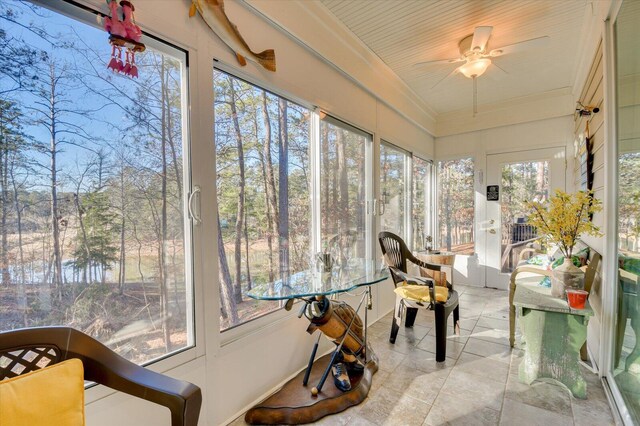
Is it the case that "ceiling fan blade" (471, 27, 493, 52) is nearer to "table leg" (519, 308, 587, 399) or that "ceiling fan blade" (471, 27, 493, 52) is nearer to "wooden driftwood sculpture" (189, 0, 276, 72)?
"wooden driftwood sculpture" (189, 0, 276, 72)

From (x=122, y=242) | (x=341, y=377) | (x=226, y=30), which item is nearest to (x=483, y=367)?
(x=341, y=377)

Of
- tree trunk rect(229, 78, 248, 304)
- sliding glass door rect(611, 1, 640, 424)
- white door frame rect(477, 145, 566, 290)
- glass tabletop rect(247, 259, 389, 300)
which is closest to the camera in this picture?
sliding glass door rect(611, 1, 640, 424)

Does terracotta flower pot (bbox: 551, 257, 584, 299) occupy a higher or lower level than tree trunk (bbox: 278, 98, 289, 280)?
lower

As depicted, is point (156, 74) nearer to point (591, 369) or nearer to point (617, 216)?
point (617, 216)

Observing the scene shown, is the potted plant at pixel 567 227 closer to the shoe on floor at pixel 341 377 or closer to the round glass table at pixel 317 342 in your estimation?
the round glass table at pixel 317 342

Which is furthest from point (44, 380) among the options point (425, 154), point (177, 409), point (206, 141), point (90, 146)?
point (425, 154)

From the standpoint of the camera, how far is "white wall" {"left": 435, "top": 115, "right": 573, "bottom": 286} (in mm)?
3979

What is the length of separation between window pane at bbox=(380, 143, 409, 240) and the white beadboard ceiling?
94 centimetres

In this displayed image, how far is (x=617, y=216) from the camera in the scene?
178 cm

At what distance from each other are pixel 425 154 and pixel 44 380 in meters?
4.82

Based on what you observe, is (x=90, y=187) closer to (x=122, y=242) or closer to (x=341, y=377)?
(x=122, y=242)

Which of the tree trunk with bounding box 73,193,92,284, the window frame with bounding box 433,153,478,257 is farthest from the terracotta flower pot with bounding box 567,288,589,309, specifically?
the window frame with bounding box 433,153,478,257

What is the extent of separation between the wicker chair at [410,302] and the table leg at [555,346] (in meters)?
0.55

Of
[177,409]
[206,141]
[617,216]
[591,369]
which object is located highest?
[206,141]
